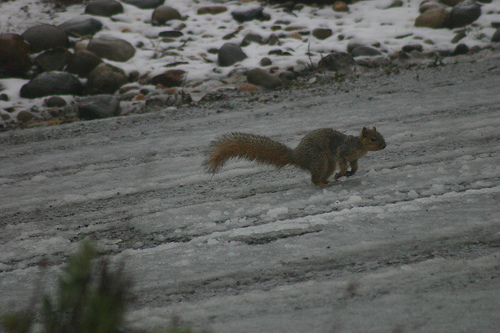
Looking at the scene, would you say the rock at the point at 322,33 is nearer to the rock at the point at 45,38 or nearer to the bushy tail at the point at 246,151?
the rock at the point at 45,38

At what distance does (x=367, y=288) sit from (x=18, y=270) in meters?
1.64

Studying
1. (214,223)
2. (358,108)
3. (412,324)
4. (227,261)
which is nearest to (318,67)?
(358,108)

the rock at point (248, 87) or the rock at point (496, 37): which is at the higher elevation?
the rock at point (496, 37)

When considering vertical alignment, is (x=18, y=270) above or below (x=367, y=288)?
below

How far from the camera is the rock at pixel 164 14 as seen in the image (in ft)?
27.0

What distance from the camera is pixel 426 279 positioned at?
5.52 ft

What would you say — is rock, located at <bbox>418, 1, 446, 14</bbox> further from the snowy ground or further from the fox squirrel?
the fox squirrel

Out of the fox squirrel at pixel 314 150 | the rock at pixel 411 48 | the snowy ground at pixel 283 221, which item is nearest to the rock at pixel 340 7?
the rock at pixel 411 48

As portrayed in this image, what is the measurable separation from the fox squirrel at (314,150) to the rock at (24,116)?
11.4ft

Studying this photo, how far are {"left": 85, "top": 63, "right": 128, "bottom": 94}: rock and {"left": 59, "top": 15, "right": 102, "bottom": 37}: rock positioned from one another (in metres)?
1.77

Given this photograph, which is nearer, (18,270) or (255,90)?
(18,270)

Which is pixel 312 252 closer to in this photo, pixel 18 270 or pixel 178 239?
pixel 178 239

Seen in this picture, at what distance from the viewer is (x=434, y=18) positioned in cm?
733

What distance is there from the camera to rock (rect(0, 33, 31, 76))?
20.7 feet
